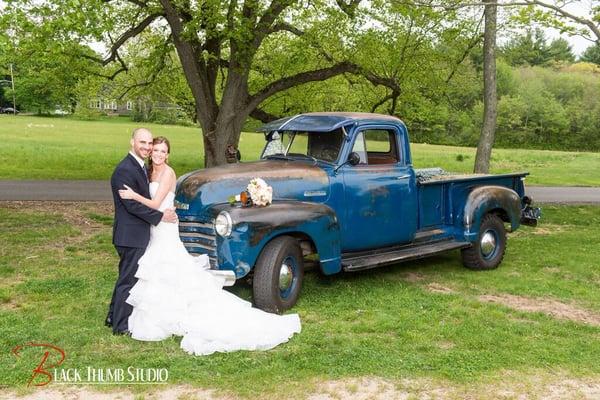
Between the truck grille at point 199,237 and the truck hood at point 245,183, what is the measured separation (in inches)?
5.0

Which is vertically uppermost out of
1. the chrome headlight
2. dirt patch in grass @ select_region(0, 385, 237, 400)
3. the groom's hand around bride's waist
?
the groom's hand around bride's waist

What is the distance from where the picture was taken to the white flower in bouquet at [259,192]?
603 centimetres

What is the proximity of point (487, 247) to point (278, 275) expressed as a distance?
3.85 metres

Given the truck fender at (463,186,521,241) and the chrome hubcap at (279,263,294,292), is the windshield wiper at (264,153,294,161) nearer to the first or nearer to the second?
the chrome hubcap at (279,263,294,292)

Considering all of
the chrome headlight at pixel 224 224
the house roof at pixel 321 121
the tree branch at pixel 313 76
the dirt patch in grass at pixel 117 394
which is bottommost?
the dirt patch in grass at pixel 117 394

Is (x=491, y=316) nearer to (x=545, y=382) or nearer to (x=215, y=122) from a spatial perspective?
(x=545, y=382)

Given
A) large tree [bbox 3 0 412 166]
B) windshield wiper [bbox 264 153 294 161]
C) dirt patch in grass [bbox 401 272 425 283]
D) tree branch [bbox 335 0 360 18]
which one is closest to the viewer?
windshield wiper [bbox 264 153 294 161]

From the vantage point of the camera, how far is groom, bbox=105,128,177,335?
Result: 214 inches

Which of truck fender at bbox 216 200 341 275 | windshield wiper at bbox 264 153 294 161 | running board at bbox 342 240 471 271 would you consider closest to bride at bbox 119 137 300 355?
truck fender at bbox 216 200 341 275

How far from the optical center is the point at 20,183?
55.7ft

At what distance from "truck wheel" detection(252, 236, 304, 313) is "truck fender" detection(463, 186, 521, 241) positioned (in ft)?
9.34

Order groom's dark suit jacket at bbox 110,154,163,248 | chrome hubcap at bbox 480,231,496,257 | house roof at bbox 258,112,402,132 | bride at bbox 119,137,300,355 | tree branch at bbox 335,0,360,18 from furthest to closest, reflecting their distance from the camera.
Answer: tree branch at bbox 335,0,360,18, chrome hubcap at bbox 480,231,496,257, house roof at bbox 258,112,402,132, groom's dark suit jacket at bbox 110,154,163,248, bride at bbox 119,137,300,355

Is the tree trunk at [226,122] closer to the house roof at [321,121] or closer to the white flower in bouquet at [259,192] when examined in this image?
the house roof at [321,121]

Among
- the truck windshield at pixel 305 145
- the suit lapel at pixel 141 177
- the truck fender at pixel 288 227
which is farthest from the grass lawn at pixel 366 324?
the truck windshield at pixel 305 145
